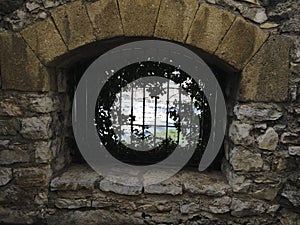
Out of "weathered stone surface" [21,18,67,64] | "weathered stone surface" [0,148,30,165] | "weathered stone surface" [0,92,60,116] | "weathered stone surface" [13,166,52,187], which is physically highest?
"weathered stone surface" [21,18,67,64]

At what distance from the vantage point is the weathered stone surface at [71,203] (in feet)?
7.29

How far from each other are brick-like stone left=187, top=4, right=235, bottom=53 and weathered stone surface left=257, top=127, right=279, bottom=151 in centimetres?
70

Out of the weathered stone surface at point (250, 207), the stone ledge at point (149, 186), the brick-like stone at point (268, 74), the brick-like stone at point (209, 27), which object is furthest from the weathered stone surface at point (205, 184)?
the brick-like stone at point (209, 27)

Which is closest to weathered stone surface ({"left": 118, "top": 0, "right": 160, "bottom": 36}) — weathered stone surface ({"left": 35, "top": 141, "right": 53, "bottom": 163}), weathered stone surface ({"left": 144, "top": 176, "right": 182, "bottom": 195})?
weathered stone surface ({"left": 35, "top": 141, "right": 53, "bottom": 163})

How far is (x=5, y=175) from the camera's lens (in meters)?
2.17

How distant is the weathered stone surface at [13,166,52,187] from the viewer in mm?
2178

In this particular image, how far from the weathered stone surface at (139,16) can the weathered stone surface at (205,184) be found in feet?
3.76

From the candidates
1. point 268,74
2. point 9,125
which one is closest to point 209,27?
point 268,74

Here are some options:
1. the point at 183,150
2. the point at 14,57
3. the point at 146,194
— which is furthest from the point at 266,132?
the point at 14,57

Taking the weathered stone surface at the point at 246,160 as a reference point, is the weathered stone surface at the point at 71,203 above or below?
below

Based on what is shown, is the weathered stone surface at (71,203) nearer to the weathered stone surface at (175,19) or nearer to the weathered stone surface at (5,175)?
the weathered stone surface at (5,175)

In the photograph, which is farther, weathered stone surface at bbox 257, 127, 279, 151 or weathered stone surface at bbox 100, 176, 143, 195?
weathered stone surface at bbox 100, 176, 143, 195

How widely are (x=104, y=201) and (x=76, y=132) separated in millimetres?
717

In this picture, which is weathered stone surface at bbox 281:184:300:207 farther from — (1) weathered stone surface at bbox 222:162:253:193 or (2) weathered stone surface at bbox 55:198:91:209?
(2) weathered stone surface at bbox 55:198:91:209
